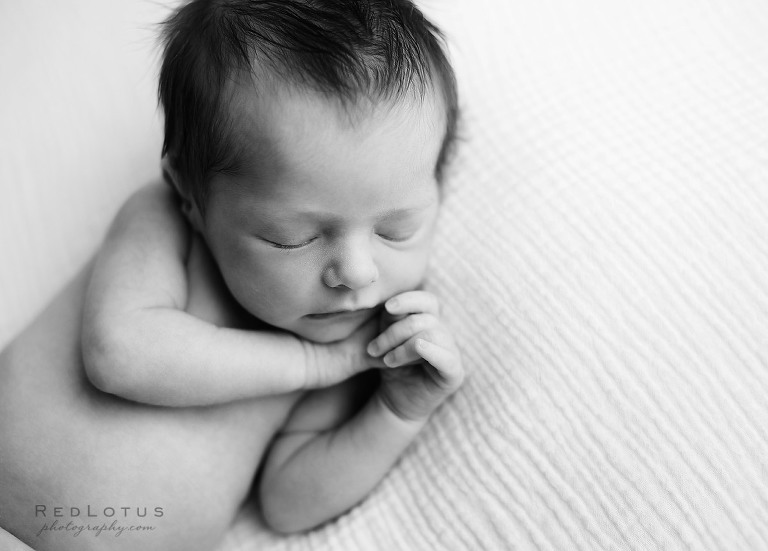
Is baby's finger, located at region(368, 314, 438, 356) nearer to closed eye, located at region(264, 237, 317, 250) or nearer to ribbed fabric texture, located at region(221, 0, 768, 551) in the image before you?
ribbed fabric texture, located at region(221, 0, 768, 551)

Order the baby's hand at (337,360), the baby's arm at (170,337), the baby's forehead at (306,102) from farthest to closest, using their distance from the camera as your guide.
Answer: the baby's hand at (337,360) → the baby's arm at (170,337) → the baby's forehead at (306,102)

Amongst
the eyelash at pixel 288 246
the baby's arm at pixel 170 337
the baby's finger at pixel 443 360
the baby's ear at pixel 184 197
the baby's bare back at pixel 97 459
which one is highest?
the eyelash at pixel 288 246

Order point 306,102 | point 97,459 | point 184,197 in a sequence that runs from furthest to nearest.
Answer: point 184,197 < point 97,459 < point 306,102

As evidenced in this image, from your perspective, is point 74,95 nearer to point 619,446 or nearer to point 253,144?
point 253,144

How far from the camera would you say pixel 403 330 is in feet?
3.06

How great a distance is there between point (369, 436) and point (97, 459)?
13.9 inches

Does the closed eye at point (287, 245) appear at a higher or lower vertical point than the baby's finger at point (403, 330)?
higher

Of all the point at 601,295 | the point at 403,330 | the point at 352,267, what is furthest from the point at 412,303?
the point at 601,295

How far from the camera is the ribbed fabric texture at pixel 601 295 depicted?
2.59 feet

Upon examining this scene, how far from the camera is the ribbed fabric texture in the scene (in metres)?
0.79

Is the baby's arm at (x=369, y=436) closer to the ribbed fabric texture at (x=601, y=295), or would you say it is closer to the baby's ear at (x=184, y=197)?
the ribbed fabric texture at (x=601, y=295)

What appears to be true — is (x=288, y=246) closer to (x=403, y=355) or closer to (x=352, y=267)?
(x=352, y=267)

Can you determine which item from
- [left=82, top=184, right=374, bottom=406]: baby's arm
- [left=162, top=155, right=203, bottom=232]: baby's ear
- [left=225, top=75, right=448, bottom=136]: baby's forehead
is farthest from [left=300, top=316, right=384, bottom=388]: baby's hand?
[left=225, top=75, right=448, bottom=136]: baby's forehead

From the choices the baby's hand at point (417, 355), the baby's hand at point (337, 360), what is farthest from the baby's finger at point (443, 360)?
the baby's hand at point (337, 360)
